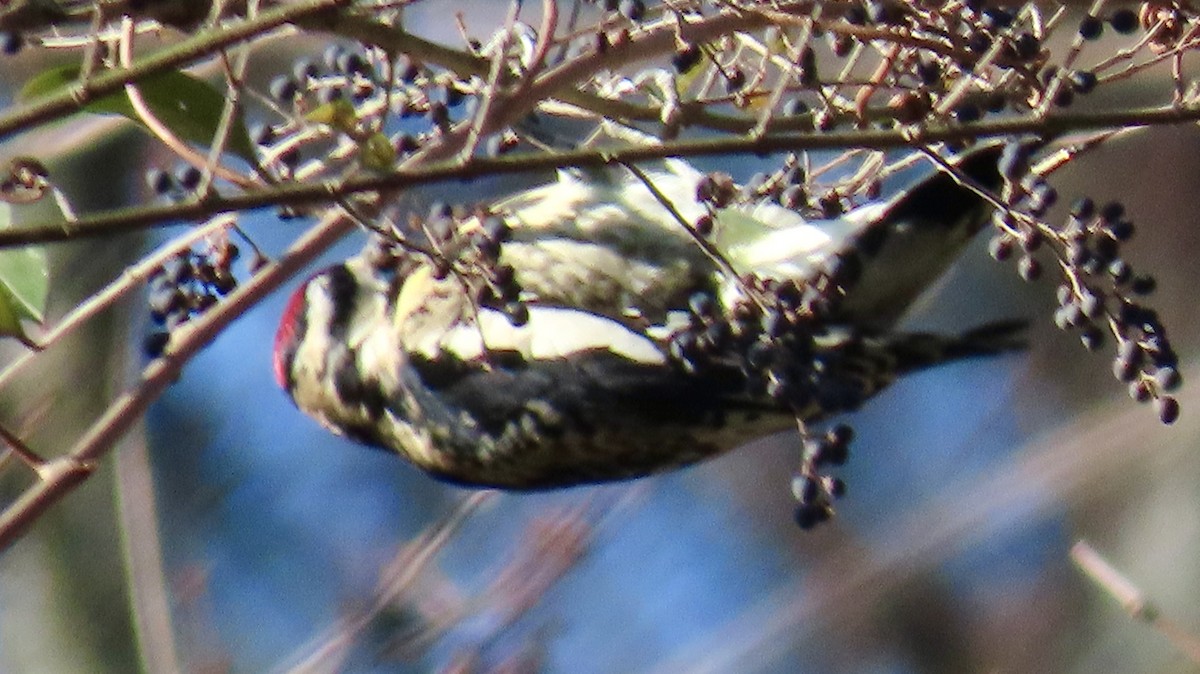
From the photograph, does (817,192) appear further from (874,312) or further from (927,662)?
(927,662)

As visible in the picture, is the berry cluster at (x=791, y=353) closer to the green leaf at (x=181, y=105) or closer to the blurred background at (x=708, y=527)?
the green leaf at (x=181, y=105)

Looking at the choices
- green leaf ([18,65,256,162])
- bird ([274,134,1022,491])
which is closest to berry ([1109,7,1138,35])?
bird ([274,134,1022,491])

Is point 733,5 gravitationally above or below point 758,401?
above

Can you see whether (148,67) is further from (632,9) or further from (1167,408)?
(1167,408)

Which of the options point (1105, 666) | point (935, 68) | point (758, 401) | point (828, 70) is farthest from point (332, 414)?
point (1105, 666)

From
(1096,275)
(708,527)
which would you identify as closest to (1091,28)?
(1096,275)

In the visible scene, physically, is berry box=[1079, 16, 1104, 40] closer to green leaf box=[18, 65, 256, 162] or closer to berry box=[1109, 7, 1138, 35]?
berry box=[1109, 7, 1138, 35]

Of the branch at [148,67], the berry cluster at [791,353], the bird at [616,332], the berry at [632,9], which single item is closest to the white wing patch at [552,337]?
the bird at [616,332]
